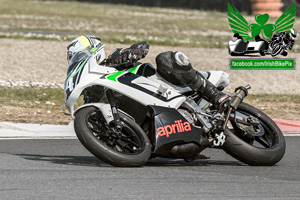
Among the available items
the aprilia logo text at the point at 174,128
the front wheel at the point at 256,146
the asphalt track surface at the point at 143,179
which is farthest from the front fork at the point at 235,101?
the asphalt track surface at the point at 143,179

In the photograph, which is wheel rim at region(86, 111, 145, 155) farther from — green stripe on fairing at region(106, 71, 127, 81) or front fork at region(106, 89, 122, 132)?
green stripe on fairing at region(106, 71, 127, 81)

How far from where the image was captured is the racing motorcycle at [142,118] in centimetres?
664

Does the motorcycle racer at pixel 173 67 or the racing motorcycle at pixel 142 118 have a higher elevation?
the motorcycle racer at pixel 173 67

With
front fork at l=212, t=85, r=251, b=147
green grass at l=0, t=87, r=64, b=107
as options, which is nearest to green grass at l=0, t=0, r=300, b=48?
green grass at l=0, t=87, r=64, b=107

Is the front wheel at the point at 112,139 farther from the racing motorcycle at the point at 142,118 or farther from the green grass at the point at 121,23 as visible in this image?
the green grass at the point at 121,23

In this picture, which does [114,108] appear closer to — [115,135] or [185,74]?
[115,135]

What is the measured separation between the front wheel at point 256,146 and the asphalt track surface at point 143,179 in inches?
4.2

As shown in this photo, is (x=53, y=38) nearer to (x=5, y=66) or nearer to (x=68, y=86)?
(x=5, y=66)

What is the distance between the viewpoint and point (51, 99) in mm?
13211

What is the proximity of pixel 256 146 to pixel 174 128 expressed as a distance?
3.25 ft

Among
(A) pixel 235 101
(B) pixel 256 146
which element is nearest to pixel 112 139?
(A) pixel 235 101

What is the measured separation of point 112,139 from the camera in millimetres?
6703

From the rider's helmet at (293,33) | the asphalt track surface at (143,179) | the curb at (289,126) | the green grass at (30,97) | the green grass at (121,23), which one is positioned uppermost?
the asphalt track surface at (143,179)

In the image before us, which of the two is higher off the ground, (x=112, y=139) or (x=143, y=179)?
(x=112, y=139)
